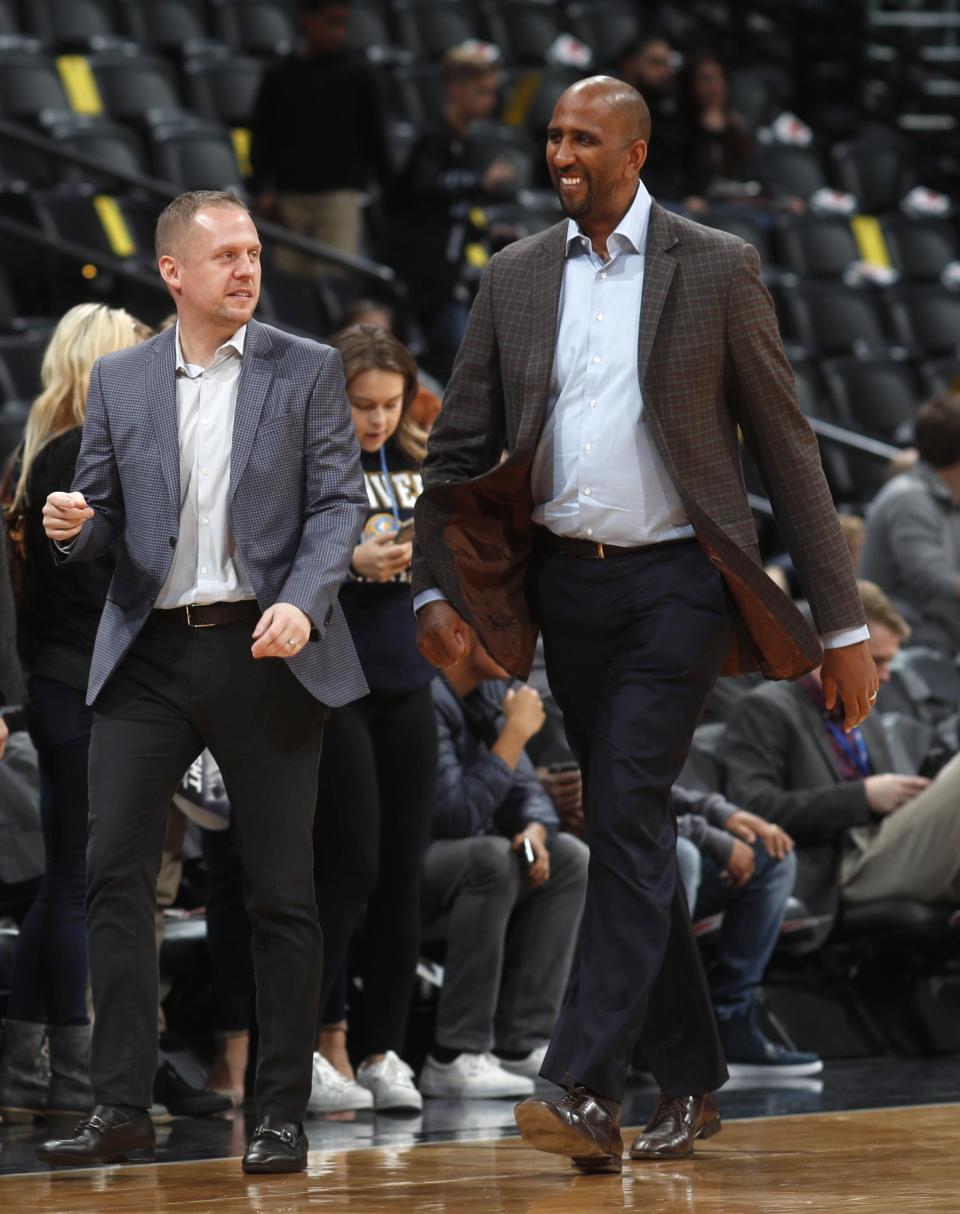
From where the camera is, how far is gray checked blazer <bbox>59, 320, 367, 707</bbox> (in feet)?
11.7

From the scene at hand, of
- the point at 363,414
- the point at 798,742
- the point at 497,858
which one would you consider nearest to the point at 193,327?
the point at 363,414

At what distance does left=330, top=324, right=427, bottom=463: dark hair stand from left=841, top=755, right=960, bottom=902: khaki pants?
176cm

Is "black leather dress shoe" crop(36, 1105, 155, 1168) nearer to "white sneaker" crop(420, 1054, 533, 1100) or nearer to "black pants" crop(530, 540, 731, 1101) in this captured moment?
"black pants" crop(530, 540, 731, 1101)

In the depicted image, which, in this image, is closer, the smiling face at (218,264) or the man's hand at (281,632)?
the man's hand at (281,632)

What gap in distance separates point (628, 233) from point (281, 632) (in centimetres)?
89

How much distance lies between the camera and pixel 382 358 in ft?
14.8

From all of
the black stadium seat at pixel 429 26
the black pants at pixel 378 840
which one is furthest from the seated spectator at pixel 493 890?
the black stadium seat at pixel 429 26

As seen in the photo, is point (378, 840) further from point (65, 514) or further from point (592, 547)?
point (65, 514)

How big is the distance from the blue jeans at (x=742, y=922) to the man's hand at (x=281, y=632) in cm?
206

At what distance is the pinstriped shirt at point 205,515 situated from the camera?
3.62 meters

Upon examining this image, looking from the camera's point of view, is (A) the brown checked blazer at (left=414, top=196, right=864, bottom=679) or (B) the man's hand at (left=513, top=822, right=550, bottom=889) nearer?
(A) the brown checked blazer at (left=414, top=196, right=864, bottom=679)

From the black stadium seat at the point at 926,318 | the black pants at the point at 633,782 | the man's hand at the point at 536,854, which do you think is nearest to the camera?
the black pants at the point at 633,782

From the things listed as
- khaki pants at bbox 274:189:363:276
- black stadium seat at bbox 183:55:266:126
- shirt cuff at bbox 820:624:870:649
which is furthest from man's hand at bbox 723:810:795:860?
black stadium seat at bbox 183:55:266:126

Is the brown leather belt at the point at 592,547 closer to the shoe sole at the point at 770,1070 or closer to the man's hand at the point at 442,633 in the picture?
the man's hand at the point at 442,633
